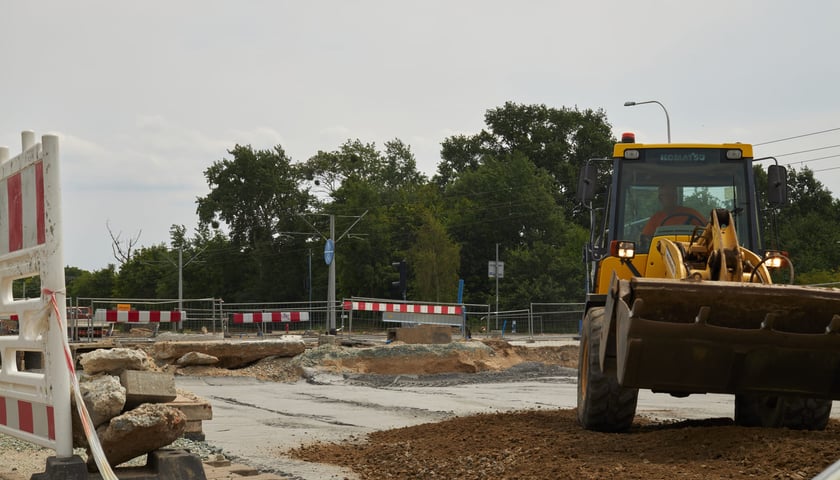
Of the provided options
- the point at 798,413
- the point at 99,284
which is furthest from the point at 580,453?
the point at 99,284

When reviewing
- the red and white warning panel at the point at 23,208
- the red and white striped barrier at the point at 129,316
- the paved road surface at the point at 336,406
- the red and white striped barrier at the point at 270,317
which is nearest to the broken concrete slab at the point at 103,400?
the red and white warning panel at the point at 23,208

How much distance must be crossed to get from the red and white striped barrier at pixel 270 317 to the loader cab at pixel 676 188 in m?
22.0

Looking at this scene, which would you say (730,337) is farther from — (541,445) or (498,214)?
(498,214)

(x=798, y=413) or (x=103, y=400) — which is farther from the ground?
(x=103, y=400)

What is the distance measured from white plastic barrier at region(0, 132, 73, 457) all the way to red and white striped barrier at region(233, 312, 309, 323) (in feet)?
84.3

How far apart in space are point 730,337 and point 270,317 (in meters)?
25.5

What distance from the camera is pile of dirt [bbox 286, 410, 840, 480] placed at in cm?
603

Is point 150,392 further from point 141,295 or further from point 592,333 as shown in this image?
point 141,295

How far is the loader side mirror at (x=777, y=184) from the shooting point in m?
9.58

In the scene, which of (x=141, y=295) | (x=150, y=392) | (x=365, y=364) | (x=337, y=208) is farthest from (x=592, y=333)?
(x=141, y=295)

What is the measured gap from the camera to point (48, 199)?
4617 mm

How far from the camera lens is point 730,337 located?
22.9 ft

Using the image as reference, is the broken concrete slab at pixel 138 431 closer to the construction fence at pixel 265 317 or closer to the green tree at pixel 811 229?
the construction fence at pixel 265 317

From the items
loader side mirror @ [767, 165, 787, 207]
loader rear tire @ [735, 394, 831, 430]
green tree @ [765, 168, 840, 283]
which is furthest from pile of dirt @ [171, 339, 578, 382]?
green tree @ [765, 168, 840, 283]
